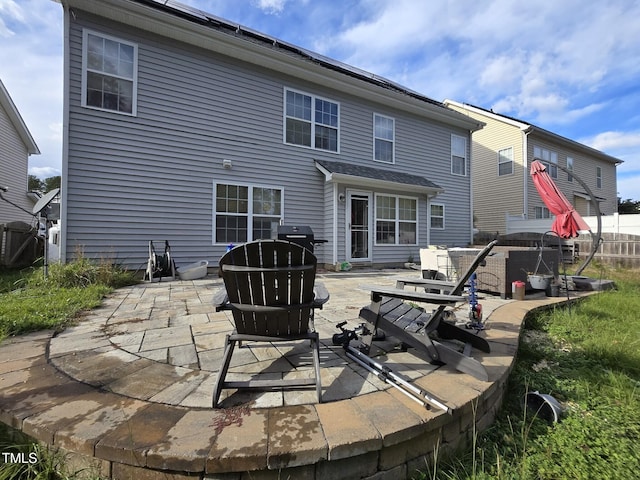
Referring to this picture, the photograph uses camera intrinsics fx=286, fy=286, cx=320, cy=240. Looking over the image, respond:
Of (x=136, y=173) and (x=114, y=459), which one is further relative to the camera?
(x=136, y=173)

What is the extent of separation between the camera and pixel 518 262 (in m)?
4.48

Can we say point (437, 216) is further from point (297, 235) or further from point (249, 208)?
point (297, 235)

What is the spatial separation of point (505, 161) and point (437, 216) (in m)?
7.38

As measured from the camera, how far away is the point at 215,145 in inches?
266

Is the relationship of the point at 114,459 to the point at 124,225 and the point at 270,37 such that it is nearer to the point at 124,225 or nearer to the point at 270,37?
the point at 124,225

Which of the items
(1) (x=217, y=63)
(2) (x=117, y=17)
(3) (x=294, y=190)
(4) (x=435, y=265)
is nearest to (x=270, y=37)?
(1) (x=217, y=63)

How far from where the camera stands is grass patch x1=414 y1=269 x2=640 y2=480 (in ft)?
4.72

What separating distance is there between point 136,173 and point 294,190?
358 centimetres

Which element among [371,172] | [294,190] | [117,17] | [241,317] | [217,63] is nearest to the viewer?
[241,317]

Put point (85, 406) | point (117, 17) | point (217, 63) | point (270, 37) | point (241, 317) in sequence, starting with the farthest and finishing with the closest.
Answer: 1. point (270, 37)
2. point (217, 63)
3. point (117, 17)
4. point (241, 317)
5. point (85, 406)

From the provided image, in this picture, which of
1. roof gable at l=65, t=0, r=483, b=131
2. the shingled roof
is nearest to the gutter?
roof gable at l=65, t=0, r=483, b=131

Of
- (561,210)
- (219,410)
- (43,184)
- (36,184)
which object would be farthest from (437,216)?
(43,184)

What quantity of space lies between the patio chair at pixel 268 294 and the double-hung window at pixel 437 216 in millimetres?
9357

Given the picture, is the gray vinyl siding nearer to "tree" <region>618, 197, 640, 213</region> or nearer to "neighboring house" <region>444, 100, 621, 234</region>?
"neighboring house" <region>444, 100, 621, 234</region>
